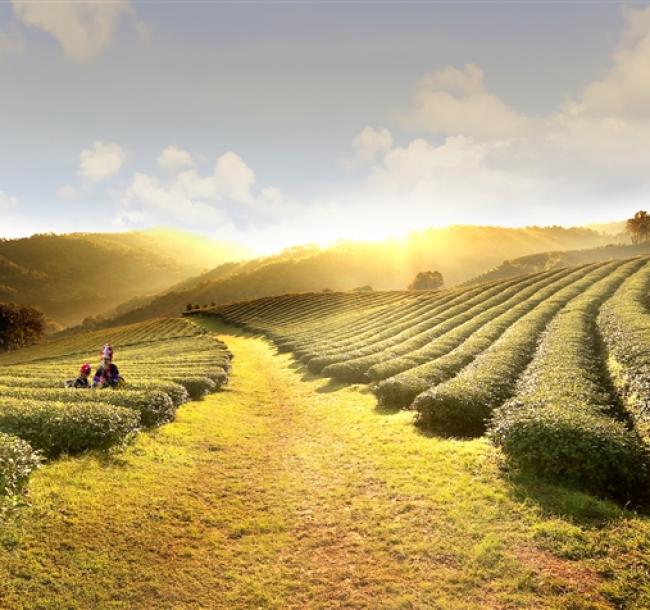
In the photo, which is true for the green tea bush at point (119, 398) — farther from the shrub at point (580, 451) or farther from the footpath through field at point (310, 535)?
the shrub at point (580, 451)

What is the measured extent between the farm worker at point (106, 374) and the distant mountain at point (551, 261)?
4772 inches

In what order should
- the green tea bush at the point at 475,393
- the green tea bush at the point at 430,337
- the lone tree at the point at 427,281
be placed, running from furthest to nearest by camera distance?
the lone tree at the point at 427,281, the green tea bush at the point at 430,337, the green tea bush at the point at 475,393

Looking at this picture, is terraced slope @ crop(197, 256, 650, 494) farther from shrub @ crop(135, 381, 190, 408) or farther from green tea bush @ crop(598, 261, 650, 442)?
shrub @ crop(135, 381, 190, 408)

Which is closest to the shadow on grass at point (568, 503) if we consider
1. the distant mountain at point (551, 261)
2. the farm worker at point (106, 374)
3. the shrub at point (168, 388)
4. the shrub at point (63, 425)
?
the shrub at point (63, 425)

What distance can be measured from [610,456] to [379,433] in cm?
888

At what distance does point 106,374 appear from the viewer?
21.3 meters

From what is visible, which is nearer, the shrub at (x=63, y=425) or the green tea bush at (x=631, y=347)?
the shrub at (x=63, y=425)

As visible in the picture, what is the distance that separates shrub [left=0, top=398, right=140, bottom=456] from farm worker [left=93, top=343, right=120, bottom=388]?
18.6 ft

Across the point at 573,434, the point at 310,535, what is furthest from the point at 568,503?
the point at 310,535

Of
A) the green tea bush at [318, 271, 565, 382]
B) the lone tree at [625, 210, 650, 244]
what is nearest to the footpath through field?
the green tea bush at [318, 271, 565, 382]

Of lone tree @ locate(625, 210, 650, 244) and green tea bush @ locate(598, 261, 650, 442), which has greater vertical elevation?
lone tree @ locate(625, 210, 650, 244)

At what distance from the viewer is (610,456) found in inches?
440

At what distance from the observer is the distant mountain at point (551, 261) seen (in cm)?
13012

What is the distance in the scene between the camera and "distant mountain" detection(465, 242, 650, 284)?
427ft
